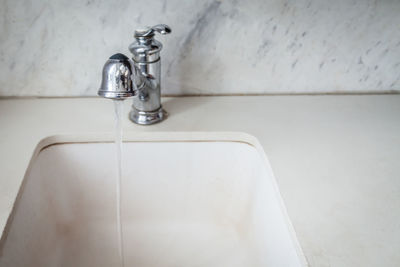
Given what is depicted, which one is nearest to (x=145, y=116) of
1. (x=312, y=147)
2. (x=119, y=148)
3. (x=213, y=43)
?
Result: (x=119, y=148)

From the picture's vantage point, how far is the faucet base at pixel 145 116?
679mm

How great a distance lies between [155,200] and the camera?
73 centimetres

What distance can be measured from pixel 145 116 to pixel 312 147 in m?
0.34

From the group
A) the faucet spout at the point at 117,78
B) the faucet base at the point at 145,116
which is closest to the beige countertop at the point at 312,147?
the faucet base at the point at 145,116

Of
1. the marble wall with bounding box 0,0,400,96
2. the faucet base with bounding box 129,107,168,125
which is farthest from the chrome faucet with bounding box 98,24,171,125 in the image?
the marble wall with bounding box 0,0,400,96

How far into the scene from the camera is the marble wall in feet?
2.19

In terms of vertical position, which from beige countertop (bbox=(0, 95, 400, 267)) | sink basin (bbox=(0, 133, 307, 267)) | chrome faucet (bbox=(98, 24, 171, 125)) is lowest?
sink basin (bbox=(0, 133, 307, 267))

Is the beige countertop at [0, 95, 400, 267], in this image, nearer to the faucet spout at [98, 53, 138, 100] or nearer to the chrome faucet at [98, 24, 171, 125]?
the chrome faucet at [98, 24, 171, 125]

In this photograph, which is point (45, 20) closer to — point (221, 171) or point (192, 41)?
point (192, 41)

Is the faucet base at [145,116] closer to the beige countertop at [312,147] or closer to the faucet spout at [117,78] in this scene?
the beige countertop at [312,147]

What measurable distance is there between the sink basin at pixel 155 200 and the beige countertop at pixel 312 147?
0.04 meters

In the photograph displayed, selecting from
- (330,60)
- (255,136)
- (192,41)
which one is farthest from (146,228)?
(330,60)

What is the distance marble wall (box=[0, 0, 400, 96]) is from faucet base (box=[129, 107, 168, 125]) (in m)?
0.11

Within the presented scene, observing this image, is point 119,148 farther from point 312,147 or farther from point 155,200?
Answer: point 312,147
